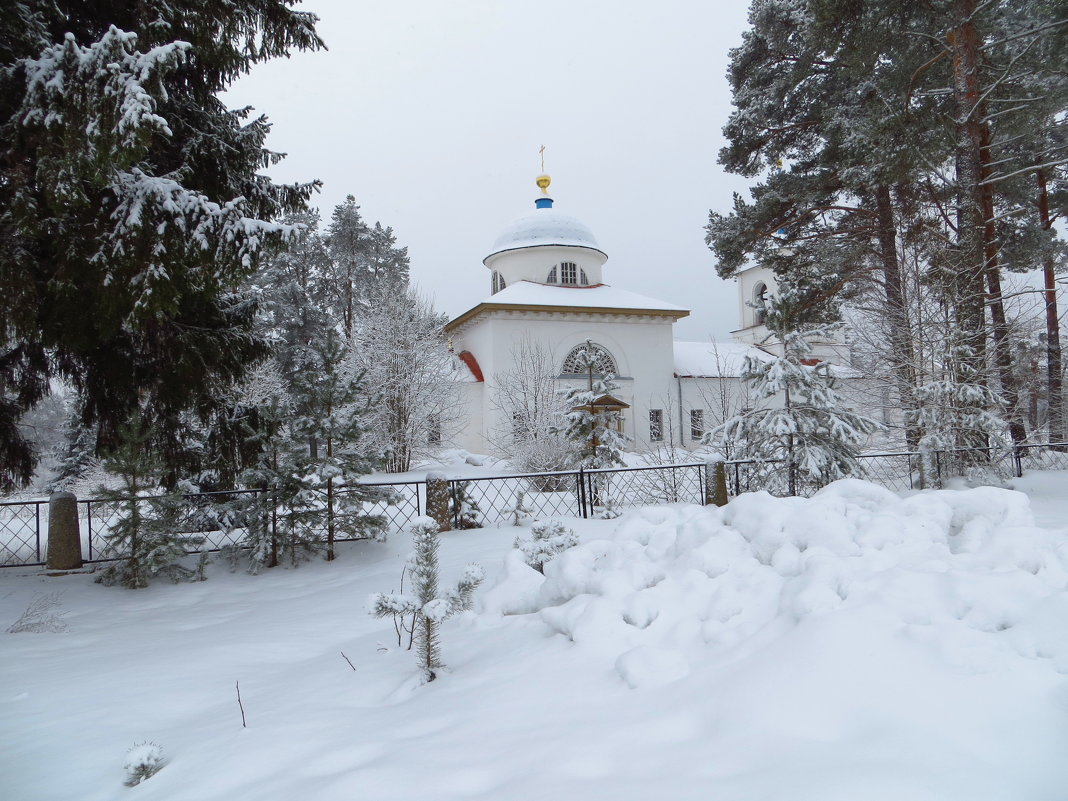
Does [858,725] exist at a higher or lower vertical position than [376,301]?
lower

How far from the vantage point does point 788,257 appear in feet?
52.0

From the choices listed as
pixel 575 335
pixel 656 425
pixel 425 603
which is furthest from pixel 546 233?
pixel 425 603

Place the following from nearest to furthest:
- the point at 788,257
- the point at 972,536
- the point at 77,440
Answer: the point at 972,536 < the point at 788,257 < the point at 77,440

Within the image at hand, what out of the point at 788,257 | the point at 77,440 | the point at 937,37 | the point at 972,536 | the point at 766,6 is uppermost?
the point at 766,6

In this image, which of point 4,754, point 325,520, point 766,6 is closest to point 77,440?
point 325,520

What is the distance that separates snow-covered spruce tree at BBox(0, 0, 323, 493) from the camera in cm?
514

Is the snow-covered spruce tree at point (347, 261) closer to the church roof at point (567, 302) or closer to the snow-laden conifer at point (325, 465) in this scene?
the church roof at point (567, 302)

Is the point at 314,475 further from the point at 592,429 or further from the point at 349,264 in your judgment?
the point at 349,264

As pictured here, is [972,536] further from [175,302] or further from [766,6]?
[766,6]

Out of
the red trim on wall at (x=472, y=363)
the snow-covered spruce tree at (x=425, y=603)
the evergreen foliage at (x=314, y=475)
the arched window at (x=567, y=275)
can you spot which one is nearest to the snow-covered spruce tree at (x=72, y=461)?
the evergreen foliage at (x=314, y=475)

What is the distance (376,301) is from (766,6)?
15857 millimetres

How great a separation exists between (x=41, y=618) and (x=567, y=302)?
22.9 meters

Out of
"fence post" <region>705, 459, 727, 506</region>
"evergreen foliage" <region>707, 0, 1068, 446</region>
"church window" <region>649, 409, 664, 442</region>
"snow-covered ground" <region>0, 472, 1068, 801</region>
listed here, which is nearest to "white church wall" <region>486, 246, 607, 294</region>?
"church window" <region>649, 409, 664, 442</region>

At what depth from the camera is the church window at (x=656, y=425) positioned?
86.2 feet
